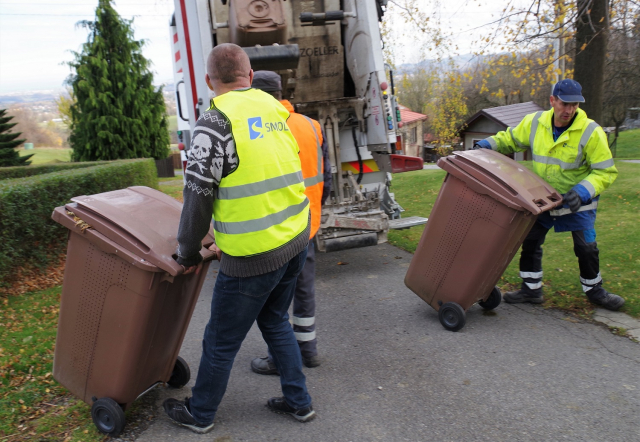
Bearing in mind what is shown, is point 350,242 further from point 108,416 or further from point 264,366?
point 108,416

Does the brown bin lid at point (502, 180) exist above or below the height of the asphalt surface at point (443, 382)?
above

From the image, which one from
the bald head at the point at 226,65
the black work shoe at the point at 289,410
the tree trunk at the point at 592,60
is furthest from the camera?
the tree trunk at the point at 592,60

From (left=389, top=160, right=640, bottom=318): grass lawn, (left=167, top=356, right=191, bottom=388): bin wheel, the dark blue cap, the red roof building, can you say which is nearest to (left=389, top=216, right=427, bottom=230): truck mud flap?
(left=389, top=160, right=640, bottom=318): grass lawn

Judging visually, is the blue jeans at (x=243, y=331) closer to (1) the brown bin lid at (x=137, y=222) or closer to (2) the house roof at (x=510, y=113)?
(1) the brown bin lid at (x=137, y=222)

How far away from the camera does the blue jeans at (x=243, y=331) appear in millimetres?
2229

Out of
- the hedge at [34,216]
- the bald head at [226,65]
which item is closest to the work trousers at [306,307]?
the bald head at [226,65]

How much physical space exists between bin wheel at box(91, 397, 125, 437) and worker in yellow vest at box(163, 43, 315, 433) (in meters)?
0.23

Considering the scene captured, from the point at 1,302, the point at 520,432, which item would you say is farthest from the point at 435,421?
the point at 1,302

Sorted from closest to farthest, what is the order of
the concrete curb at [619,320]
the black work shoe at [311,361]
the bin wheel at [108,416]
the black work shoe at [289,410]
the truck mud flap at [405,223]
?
the bin wheel at [108,416]
the black work shoe at [289,410]
the black work shoe at [311,361]
the concrete curb at [619,320]
the truck mud flap at [405,223]

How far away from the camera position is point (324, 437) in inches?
92.9

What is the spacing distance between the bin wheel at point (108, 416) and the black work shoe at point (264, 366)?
83 centimetres

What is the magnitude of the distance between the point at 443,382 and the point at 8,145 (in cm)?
1769

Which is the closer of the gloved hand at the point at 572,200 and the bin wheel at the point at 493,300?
the gloved hand at the point at 572,200

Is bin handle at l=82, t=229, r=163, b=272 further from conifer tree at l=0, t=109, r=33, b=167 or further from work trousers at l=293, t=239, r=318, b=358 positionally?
conifer tree at l=0, t=109, r=33, b=167
